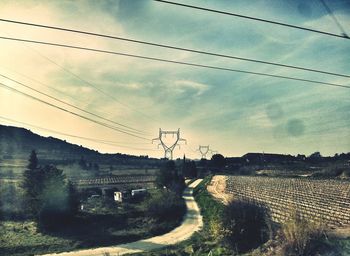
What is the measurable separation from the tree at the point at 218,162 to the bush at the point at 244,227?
132 m

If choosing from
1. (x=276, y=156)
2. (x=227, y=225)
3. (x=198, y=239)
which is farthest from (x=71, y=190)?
(x=276, y=156)

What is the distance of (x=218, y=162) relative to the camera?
528 ft

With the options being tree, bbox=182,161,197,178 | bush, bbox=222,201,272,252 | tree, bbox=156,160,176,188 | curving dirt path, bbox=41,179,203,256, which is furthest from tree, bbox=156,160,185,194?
tree, bbox=182,161,197,178

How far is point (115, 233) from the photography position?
42.9 m

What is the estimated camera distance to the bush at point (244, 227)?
90.9ft

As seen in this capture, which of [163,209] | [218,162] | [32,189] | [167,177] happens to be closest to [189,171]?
[218,162]

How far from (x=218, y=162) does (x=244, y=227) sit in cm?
13376

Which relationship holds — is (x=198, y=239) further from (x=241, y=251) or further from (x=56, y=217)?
(x=56, y=217)

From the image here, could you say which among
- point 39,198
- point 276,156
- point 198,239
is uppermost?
point 276,156

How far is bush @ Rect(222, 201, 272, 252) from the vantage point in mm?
27719

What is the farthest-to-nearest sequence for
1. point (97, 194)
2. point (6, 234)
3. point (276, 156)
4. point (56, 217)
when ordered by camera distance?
point (276, 156), point (97, 194), point (56, 217), point (6, 234)

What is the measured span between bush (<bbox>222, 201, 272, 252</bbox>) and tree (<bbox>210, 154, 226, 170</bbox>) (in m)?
132

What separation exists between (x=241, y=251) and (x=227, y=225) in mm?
2307

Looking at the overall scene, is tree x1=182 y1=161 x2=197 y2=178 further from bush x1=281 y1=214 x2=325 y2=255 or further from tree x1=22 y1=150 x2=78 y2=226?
bush x1=281 y1=214 x2=325 y2=255
